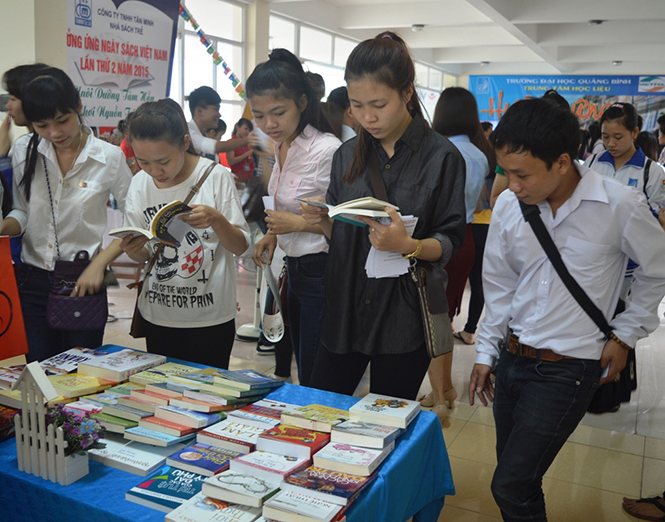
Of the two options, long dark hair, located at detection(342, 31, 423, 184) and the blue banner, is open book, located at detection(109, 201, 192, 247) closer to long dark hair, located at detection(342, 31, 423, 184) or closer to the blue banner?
long dark hair, located at detection(342, 31, 423, 184)

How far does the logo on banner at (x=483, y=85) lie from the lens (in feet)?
61.1

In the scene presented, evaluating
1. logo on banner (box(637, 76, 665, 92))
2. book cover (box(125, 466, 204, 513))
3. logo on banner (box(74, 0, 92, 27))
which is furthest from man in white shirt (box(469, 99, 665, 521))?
logo on banner (box(637, 76, 665, 92))

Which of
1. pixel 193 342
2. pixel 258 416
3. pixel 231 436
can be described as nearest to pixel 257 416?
pixel 258 416

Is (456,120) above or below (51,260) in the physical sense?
above

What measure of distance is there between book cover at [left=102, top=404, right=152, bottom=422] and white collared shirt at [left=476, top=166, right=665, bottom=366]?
998 millimetres

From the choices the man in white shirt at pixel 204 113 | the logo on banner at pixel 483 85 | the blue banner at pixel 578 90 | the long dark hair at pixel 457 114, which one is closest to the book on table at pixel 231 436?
the long dark hair at pixel 457 114

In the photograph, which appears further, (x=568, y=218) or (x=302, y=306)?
(x=302, y=306)

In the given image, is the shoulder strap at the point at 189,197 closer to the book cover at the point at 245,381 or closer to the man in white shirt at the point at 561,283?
the book cover at the point at 245,381

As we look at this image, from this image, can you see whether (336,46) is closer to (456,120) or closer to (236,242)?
(456,120)

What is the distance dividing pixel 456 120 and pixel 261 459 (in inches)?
100

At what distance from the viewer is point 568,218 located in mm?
1562

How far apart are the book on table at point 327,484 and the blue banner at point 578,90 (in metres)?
15.9

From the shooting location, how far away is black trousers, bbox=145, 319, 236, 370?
2055 millimetres

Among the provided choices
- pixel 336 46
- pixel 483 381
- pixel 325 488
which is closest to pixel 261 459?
pixel 325 488
